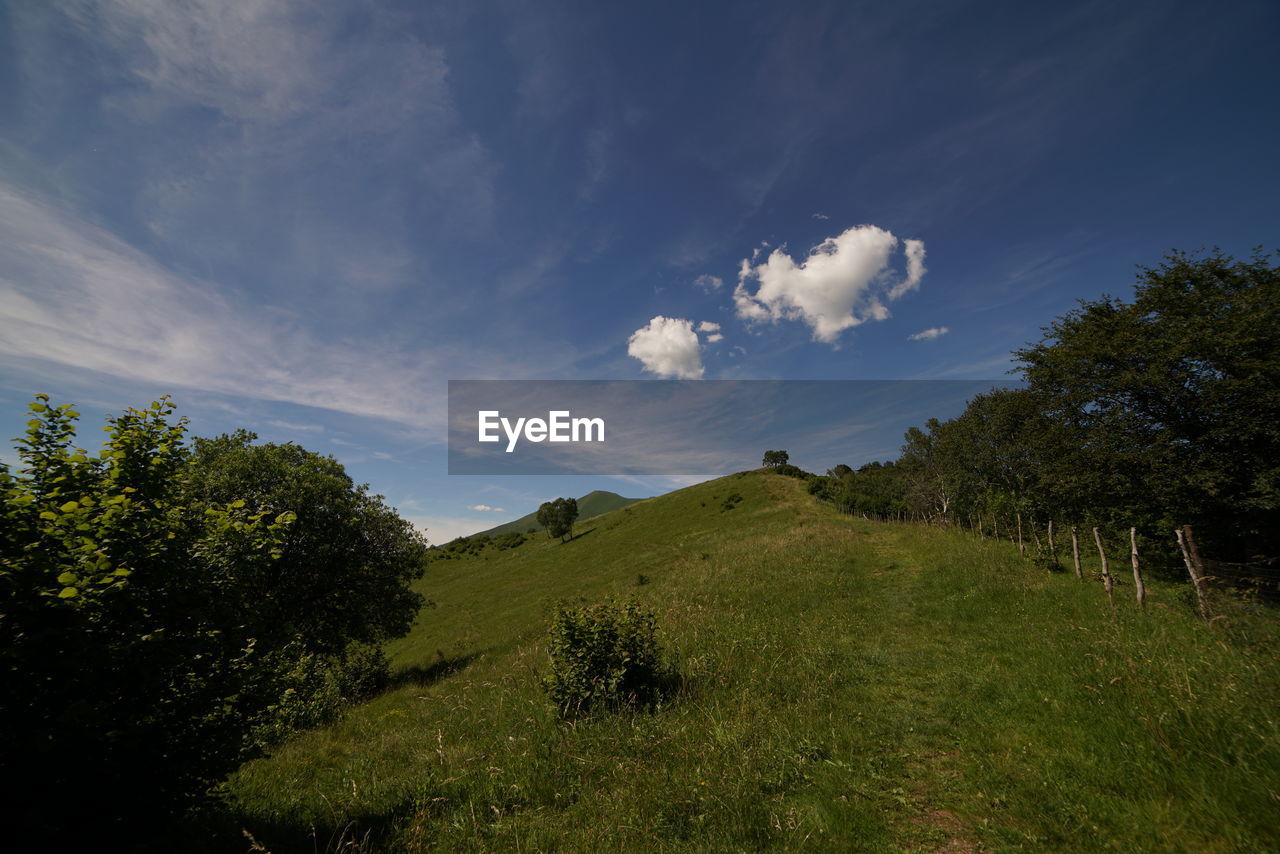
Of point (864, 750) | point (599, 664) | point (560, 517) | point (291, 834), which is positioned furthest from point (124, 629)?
point (560, 517)

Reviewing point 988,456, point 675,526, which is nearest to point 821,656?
point 675,526

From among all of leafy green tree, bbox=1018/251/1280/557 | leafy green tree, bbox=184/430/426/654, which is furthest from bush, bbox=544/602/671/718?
leafy green tree, bbox=1018/251/1280/557

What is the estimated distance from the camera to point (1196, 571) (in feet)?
38.3

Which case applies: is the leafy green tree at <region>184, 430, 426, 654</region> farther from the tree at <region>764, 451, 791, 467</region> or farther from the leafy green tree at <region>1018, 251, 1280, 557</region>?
the tree at <region>764, 451, 791, 467</region>

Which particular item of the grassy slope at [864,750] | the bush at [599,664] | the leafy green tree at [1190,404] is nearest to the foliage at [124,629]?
the grassy slope at [864,750]

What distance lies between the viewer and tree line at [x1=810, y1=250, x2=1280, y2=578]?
20.9 meters

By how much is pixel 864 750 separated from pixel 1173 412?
1244 inches

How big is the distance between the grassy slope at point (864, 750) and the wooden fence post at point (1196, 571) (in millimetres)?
618

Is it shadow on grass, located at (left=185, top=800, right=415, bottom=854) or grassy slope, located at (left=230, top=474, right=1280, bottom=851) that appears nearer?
grassy slope, located at (left=230, top=474, right=1280, bottom=851)

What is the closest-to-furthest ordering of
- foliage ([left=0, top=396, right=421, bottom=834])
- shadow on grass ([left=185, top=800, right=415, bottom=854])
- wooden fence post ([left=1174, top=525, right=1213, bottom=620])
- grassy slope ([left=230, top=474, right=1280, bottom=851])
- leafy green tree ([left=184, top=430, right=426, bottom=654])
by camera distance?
foliage ([left=0, top=396, right=421, bottom=834])
grassy slope ([left=230, top=474, right=1280, bottom=851])
shadow on grass ([left=185, top=800, right=415, bottom=854])
wooden fence post ([left=1174, top=525, right=1213, bottom=620])
leafy green tree ([left=184, top=430, right=426, bottom=654])

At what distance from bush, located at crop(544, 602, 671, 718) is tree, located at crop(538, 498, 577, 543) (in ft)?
228

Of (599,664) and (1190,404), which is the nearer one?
(599,664)

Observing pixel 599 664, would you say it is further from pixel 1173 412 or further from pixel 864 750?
pixel 1173 412

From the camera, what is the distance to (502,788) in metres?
6.32
